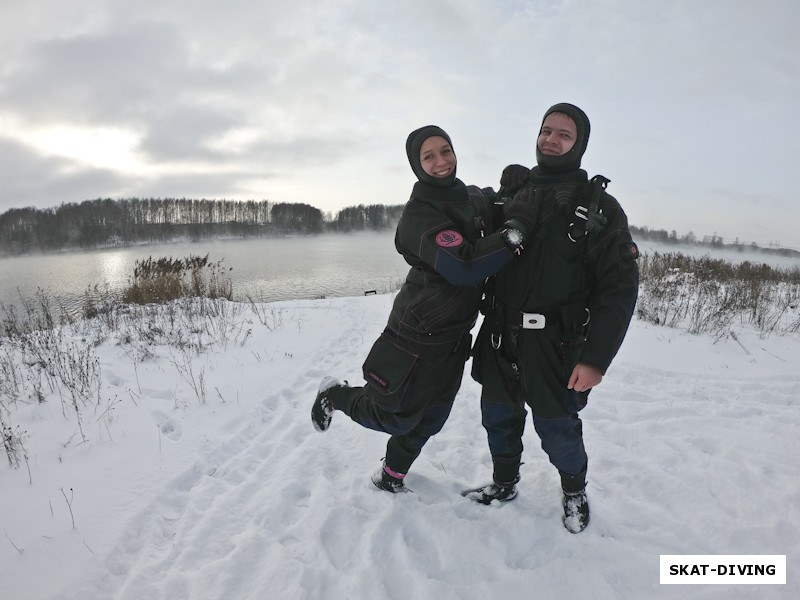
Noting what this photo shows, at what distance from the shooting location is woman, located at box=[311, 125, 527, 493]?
205 cm

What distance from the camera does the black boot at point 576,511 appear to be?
2.25 m

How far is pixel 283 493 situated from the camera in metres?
2.56

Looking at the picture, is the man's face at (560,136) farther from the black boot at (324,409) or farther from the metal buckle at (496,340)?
the black boot at (324,409)

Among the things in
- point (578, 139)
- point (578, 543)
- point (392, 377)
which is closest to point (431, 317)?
point (392, 377)

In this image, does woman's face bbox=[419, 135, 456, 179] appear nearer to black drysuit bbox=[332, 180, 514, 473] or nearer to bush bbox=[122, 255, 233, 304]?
black drysuit bbox=[332, 180, 514, 473]

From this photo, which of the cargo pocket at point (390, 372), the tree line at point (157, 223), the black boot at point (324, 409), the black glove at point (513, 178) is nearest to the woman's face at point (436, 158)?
the black glove at point (513, 178)

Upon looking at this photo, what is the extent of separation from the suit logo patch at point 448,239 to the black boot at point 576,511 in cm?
161

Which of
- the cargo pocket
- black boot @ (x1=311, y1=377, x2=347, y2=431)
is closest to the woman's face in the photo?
the cargo pocket

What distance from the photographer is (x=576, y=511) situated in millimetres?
2283

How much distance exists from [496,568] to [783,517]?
1.71 metres

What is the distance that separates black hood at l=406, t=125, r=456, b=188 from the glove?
394 mm

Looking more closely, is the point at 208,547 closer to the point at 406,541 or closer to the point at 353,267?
the point at 406,541

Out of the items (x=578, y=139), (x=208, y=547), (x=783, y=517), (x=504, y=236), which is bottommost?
(x=208, y=547)

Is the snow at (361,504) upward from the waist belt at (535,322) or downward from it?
downward
